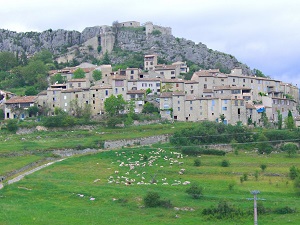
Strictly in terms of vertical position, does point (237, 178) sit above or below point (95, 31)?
below

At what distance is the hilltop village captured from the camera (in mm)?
92625

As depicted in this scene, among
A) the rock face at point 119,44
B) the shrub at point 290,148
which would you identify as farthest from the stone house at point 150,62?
A: the shrub at point 290,148

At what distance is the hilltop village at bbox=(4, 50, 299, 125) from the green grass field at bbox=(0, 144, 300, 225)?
16.1m

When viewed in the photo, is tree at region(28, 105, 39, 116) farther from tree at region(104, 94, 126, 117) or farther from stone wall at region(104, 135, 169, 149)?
stone wall at region(104, 135, 169, 149)

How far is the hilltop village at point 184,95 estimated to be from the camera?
92625mm

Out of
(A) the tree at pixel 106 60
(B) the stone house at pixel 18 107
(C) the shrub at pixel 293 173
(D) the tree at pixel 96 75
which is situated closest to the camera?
(C) the shrub at pixel 293 173

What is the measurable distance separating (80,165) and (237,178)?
17031mm

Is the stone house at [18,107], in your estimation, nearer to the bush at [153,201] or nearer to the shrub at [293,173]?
the shrub at [293,173]

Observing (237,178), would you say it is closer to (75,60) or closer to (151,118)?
(151,118)

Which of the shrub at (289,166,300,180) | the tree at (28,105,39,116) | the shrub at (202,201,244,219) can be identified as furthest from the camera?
the tree at (28,105,39,116)

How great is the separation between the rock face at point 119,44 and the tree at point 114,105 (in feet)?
123

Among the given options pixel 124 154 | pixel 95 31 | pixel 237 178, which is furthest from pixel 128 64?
pixel 237 178

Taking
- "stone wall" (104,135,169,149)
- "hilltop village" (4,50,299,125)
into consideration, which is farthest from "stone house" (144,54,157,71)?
"stone wall" (104,135,169,149)

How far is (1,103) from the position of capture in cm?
10194
